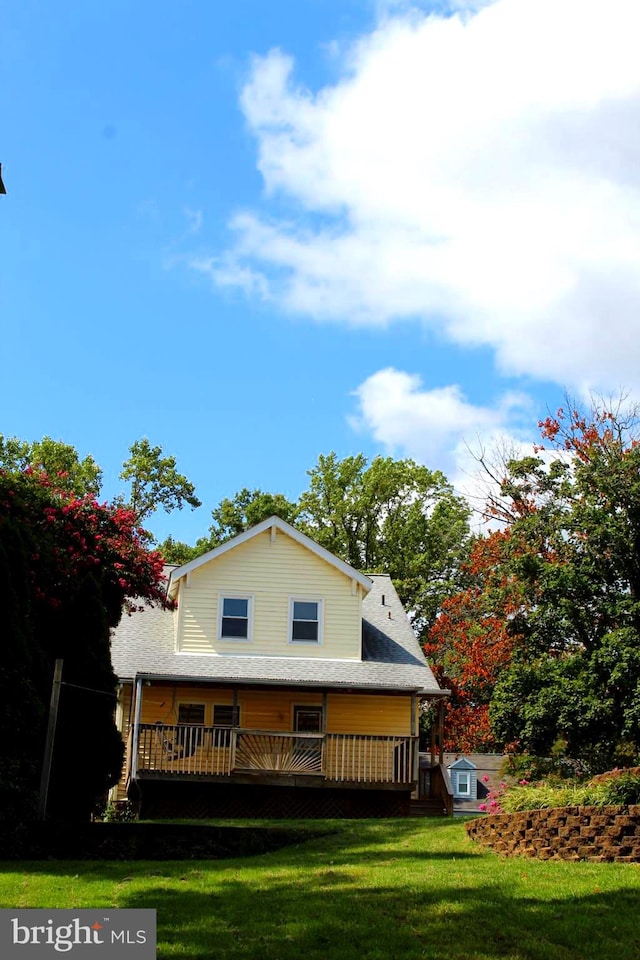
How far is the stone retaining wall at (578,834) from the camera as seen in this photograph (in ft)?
36.7

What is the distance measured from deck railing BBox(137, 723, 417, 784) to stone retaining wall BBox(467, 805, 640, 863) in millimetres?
10065

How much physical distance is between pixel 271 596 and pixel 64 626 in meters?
9.83

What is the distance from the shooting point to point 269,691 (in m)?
24.1

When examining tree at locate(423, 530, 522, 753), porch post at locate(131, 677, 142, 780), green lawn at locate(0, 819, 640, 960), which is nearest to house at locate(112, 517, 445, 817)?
porch post at locate(131, 677, 142, 780)

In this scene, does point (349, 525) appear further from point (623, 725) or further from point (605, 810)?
point (605, 810)

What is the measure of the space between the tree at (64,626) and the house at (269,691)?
4.51m

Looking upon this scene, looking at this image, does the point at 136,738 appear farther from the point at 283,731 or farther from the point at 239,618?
the point at 239,618

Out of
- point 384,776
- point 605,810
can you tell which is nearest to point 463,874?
point 605,810

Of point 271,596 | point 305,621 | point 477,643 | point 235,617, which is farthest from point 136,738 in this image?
point 477,643

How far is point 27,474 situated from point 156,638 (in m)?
7.26

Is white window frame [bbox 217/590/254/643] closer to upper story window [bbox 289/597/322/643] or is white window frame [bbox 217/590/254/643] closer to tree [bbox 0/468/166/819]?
upper story window [bbox 289/597/322/643]

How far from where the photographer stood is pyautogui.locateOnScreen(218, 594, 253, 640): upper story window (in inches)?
971

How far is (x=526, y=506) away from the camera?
92.6 feet

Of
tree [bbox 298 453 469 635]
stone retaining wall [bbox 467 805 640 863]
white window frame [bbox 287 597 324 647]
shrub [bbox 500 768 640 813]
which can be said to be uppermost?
tree [bbox 298 453 469 635]
